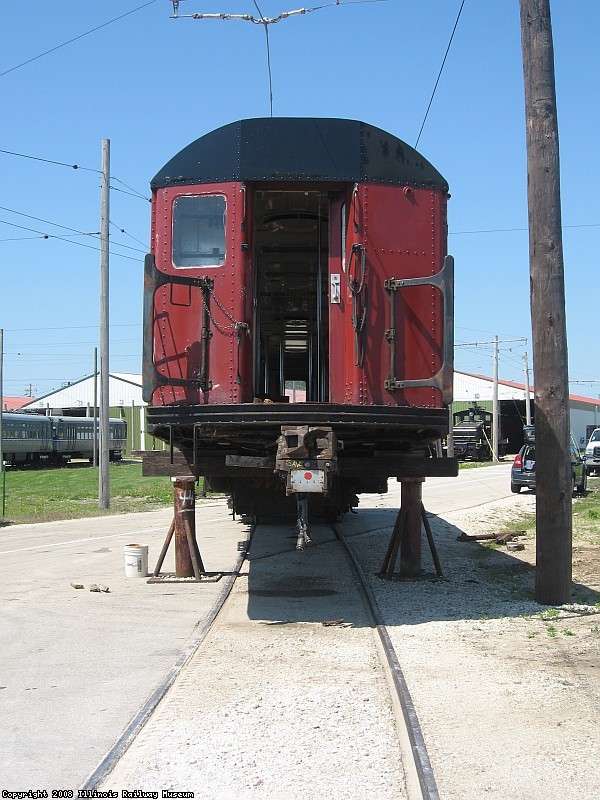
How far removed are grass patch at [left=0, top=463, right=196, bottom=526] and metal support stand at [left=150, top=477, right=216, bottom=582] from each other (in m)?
10.2

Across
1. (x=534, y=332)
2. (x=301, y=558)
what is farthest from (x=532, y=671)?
(x=301, y=558)

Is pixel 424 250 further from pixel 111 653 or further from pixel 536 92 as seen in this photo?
pixel 111 653

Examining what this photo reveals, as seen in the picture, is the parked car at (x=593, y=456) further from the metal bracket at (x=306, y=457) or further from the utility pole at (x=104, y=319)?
the metal bracket at (x=306, y=457)

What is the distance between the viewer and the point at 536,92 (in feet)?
29.9

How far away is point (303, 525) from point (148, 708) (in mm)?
2968

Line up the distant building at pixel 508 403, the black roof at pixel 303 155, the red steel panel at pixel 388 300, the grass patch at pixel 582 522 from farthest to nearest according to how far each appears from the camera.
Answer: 1. the distant building at pixel 508 403
2. the grass patch at pixel 582 522
3. the black roof at pixel 303 155
4. the red steel panel at pixel 388 300

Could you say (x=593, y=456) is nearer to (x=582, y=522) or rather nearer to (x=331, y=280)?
(x=582, y=522)

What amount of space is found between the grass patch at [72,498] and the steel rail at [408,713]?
45.2 ft

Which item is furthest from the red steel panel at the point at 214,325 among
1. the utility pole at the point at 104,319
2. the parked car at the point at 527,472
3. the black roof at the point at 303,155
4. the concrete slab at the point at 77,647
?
the parked car at the point at 527,472

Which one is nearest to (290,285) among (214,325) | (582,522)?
(214,325)

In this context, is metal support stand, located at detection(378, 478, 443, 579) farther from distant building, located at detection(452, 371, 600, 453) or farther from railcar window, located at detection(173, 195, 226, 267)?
distant building, located at detection(452, 371, 600, 453)

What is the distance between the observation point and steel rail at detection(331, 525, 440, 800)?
4.22 metres

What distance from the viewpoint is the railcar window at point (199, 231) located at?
857cm

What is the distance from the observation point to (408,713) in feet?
17.4
